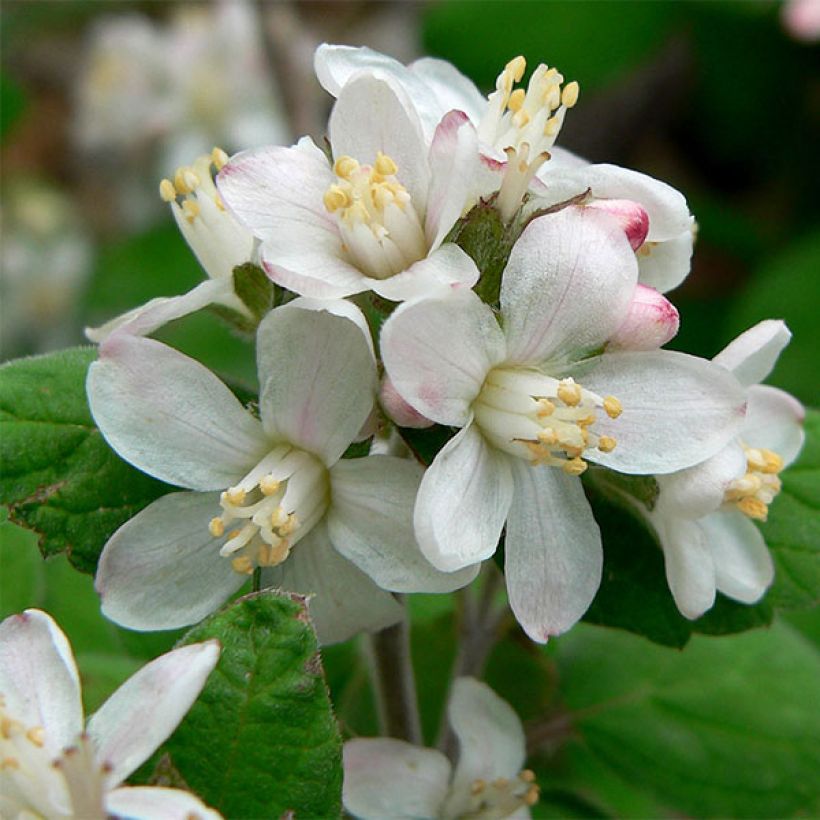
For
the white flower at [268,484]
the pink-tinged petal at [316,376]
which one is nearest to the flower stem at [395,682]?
the white flower at [268,484]

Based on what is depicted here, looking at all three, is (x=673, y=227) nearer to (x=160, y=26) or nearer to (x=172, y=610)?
(x=172, y=610)

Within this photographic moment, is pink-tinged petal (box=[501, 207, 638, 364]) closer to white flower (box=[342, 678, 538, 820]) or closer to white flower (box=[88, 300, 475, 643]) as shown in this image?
white flower (box=[88, 300, 475, 643])

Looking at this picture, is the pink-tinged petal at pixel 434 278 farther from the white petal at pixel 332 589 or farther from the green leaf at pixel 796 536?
the green leaf at pixel 796 536

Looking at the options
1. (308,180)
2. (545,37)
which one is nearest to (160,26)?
(545,37)

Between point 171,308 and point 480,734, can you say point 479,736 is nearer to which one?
point 480,734

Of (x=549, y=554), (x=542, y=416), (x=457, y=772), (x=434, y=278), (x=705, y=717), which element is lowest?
(x=705, y=717)

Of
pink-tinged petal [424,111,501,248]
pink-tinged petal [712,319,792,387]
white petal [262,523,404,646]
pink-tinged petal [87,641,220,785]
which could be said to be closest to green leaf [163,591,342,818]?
pink-tinged petal [87,641,220,785]

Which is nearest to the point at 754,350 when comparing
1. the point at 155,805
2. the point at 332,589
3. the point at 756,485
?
the point at 756,485
